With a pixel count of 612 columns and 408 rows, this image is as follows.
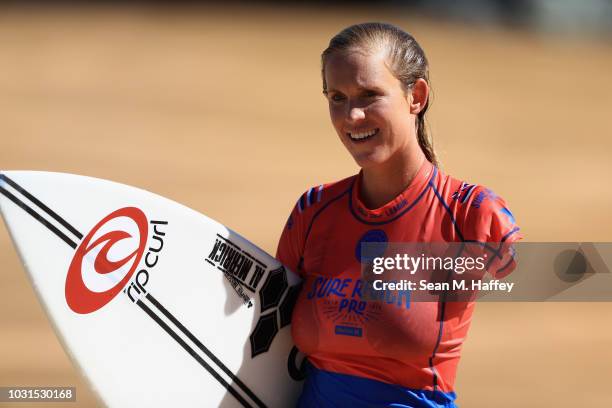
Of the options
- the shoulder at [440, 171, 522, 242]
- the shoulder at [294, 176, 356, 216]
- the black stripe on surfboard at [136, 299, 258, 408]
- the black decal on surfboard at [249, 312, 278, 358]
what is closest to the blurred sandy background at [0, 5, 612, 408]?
the black stripe on surfboard at [136, 299, 258, 408]

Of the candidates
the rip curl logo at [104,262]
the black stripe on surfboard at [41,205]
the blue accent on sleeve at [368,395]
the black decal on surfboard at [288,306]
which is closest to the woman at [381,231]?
the blue accent on sleeve at [368,395]

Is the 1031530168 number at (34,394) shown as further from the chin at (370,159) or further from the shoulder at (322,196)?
the chin at (370,159)

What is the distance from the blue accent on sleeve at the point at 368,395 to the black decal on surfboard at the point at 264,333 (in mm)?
376

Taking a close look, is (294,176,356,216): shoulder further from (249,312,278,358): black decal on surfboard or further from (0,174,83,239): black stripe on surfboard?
(0,174,83,239): black stripe on surfboard

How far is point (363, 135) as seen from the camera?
87.2 inches

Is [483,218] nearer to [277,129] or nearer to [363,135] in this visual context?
[363,135]

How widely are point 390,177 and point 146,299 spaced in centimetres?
87

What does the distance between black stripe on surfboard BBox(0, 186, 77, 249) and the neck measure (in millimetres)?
932

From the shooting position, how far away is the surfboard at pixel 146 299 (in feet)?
8.35

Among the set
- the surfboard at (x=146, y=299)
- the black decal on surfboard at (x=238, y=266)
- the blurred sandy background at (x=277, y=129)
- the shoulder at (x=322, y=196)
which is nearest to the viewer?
the shoulder at (x=322, y=196)

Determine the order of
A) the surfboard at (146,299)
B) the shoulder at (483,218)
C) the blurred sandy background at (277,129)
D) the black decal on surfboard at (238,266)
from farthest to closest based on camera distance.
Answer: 1. the blurred sandy background at (277,129)
2. the black decal on surfboard at (238,266)
3. the surfboard at (146,299)
4. the shoulder at (483,218)

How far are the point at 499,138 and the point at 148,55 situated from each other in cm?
491

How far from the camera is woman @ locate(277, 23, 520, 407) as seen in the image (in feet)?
6.98

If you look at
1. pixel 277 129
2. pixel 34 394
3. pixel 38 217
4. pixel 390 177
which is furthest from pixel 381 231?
pixel 277 129
